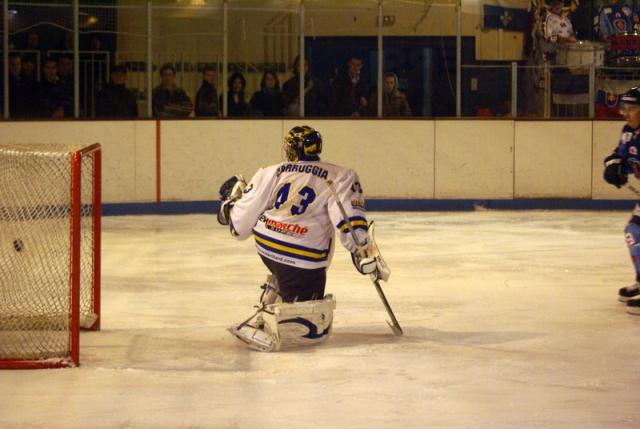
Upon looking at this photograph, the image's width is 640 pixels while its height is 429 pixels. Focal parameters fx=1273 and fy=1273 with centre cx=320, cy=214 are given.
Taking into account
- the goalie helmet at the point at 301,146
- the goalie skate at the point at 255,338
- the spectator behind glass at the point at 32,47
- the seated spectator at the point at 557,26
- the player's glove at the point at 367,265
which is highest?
the seated spectator at the point at 557,26

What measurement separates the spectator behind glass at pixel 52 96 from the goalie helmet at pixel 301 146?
241 inches

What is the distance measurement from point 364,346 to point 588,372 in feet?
3.43

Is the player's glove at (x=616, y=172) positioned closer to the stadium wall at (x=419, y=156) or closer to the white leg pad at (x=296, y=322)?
the white leg pad at (x=296, y=322)

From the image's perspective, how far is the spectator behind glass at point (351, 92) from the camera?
12.2 metres

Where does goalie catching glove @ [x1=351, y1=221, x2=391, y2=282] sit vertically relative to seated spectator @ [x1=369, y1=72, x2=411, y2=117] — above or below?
below

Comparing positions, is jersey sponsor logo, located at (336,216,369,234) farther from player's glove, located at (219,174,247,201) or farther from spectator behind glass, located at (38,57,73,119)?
spectator behind glass, located at (38,57,73,119)

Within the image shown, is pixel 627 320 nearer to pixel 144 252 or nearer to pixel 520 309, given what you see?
pixel 520 309

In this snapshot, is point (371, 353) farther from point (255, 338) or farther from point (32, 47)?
point (32, 47)

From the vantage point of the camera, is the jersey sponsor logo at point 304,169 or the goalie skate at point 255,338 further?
the jersey sponsor logo at point 304,169

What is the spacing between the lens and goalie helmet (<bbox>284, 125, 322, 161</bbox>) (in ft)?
A: 18.9

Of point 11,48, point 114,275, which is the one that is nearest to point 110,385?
point 114,275

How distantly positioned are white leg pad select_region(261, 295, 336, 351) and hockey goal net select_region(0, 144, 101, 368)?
2.74ft

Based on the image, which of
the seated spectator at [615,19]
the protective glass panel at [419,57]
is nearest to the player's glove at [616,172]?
the protective glass panel at [419,57]

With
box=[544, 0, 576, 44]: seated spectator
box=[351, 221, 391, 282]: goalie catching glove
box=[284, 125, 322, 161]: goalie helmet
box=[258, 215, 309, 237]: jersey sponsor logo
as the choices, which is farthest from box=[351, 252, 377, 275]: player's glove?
box=[544, 0, 576, 44]: seated spectator
